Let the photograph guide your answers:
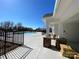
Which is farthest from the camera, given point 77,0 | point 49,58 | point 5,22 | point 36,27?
point 36,27

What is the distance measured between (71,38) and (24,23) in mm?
53300

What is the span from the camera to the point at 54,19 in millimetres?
10289

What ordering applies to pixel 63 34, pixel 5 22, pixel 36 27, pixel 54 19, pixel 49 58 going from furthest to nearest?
pixel 36 27 → pixel 5 22 → pixel 63 34 → pixel 54 19 → pixel 49 58

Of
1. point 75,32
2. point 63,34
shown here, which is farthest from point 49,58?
point 75,32

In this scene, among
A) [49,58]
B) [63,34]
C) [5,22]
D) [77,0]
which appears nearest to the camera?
[77,0]

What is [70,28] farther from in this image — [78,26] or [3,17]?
[3,17]

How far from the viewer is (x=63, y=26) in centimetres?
1201

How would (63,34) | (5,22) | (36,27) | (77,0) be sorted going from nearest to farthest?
1. (77,0)
2. (63,34)
3. (5,22)
4. (36,27)

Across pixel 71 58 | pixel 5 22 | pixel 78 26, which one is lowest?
pixel 71 58

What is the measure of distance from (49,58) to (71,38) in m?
7.46

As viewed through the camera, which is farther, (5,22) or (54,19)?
(5,22)

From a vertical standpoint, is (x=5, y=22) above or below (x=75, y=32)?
above

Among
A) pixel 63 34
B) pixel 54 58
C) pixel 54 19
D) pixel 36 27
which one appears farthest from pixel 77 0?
pixel 36 27

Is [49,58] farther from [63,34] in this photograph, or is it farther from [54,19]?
[63,34]
